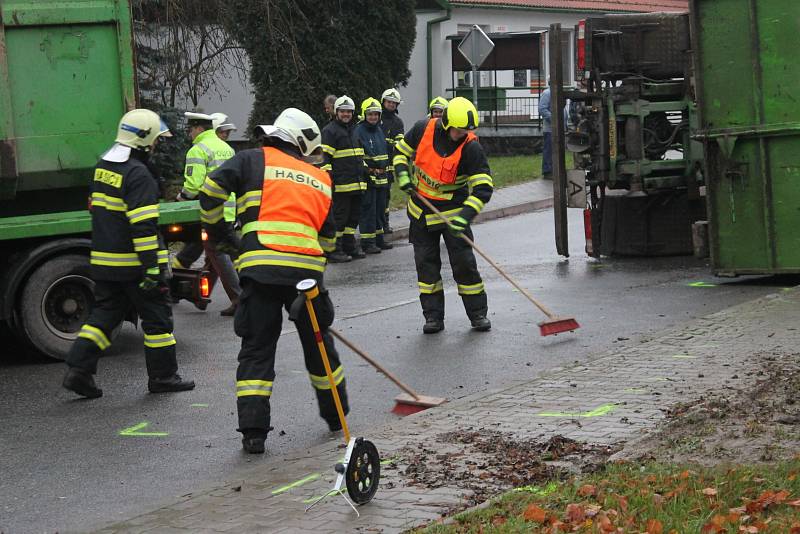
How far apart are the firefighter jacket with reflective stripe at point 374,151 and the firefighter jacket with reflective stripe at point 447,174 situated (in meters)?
5.14

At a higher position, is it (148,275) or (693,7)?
(693,7)

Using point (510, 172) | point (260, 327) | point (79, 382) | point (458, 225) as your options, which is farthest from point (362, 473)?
point (510, 172)

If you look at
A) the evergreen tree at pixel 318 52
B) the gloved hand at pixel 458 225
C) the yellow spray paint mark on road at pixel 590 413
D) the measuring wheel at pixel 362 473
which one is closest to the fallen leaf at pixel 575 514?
the measuring wheel at pixel 362 473

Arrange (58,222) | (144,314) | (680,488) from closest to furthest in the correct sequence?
(680,488) → (144,314) → (58,222)

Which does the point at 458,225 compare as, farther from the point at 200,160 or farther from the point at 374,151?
the point at 374,151

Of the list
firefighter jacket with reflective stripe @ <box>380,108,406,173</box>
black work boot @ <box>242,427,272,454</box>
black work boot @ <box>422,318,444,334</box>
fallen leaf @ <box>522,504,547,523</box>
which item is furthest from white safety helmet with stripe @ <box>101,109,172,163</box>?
firefighter jacket with reflective stripe @ <box>380,108,406,173</box>

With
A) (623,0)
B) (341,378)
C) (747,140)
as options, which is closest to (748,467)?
(341,378)

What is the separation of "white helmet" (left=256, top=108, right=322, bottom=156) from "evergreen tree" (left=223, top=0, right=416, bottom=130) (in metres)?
16.8

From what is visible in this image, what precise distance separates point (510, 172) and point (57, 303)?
14.8 meters

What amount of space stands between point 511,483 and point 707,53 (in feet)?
21.8

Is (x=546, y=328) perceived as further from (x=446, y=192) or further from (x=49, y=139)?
(x=49, y=139)

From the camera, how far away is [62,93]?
9.87 meters

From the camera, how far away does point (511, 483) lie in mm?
5605

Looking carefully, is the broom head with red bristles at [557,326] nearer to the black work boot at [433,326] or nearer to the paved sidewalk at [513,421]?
the paved sidewalk at [513,421]
